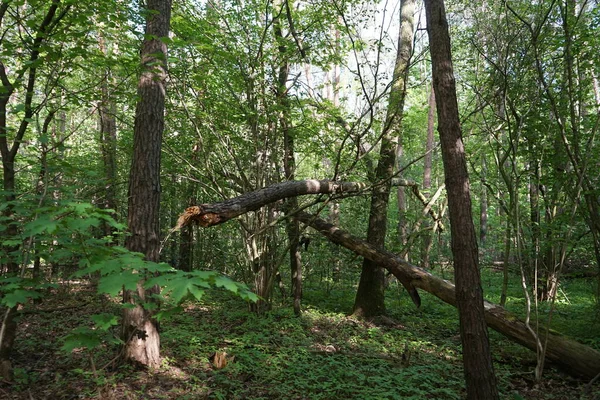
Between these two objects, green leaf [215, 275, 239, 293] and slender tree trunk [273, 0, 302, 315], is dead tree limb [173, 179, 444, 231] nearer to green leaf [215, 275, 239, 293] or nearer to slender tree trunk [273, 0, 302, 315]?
slender tree trunk [273, 0, 302, 315]

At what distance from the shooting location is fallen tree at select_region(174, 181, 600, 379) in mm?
4980

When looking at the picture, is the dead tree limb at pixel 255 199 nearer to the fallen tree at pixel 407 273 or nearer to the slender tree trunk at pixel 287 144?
the fallen tree at pixel 407 273

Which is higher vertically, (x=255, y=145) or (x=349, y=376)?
(x=255, y=145)

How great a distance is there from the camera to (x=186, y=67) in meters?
7.43

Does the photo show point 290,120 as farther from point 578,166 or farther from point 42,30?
point 578,166

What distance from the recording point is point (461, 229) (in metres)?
4.08

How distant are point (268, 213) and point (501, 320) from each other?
4.55 m

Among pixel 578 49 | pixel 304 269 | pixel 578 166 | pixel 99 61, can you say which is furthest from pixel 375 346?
pixel 99 61

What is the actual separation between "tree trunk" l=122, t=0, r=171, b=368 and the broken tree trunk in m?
3.61

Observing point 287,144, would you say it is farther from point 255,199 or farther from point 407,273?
point 407,273

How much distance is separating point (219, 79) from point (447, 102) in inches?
194

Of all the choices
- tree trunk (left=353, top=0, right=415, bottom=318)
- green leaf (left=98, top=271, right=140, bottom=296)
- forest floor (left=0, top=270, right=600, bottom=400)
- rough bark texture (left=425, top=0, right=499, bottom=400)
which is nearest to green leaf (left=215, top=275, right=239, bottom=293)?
green leaf (left=98, top=271, right=140, bottom=296)

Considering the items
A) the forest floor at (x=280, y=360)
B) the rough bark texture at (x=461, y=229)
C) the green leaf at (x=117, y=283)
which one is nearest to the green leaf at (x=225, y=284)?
the green leaf at (x=117, y=283)

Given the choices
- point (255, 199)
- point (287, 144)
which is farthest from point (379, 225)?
point (255, 199)
